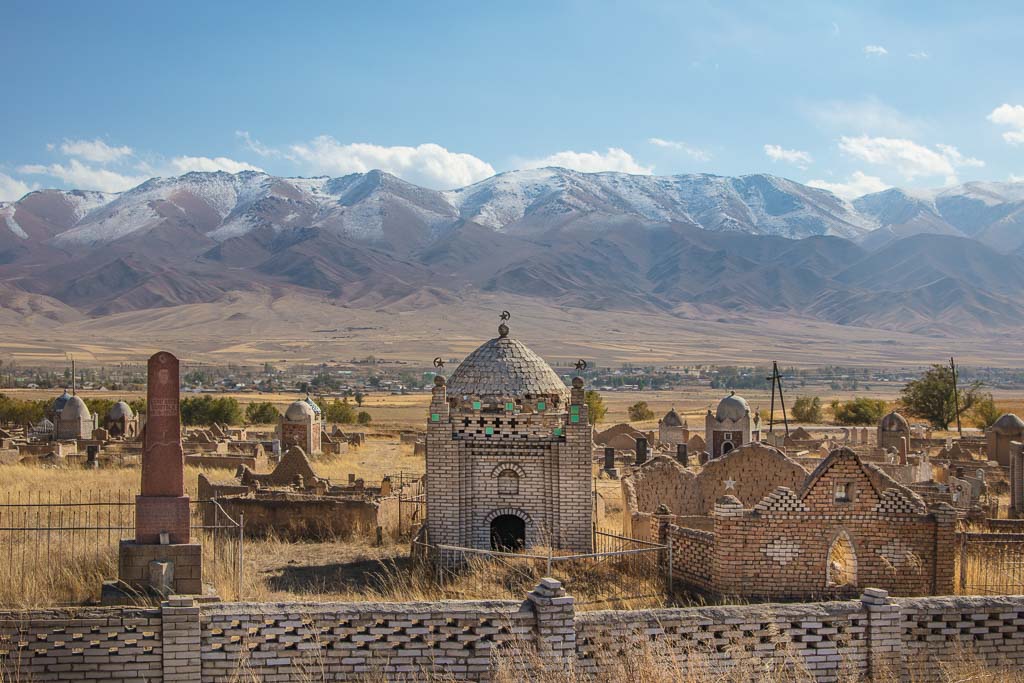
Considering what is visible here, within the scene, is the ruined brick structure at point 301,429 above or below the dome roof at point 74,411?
below

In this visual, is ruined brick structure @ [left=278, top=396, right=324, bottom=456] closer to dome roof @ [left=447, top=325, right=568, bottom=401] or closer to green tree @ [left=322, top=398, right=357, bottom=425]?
dome roof @ [left=447, top=325, right=568, bottom=401]

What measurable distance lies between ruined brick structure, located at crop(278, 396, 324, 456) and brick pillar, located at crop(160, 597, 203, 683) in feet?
97.5

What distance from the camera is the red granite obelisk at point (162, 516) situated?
42.1ft

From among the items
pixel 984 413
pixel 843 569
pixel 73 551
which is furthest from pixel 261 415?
pixel 843 569

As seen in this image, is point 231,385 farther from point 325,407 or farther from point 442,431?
Answer: point 442,431

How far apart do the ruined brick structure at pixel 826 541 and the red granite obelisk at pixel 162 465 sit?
688 centimetres

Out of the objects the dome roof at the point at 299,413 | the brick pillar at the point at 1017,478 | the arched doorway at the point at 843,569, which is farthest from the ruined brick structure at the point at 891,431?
the arched doorway at the point at 843,569

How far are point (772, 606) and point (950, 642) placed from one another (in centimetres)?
184

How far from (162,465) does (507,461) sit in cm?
597

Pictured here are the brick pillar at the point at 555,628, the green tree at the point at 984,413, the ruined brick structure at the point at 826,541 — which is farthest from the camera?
the green tree at the point at 984,413

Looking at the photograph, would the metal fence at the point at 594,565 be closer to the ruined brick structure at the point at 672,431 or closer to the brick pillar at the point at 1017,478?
the brick pillar at the point at 1017,478

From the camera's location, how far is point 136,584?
508 inches

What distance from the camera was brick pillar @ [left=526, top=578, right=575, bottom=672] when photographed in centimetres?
990

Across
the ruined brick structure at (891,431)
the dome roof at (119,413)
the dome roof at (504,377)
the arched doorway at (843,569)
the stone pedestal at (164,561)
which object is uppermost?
the dome roof at (504,377)
